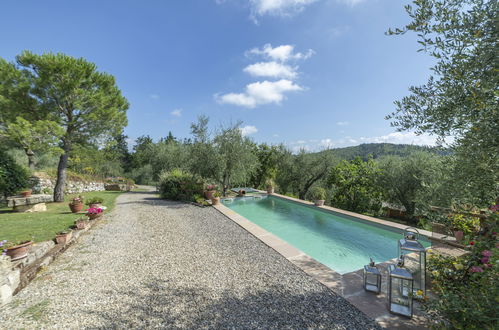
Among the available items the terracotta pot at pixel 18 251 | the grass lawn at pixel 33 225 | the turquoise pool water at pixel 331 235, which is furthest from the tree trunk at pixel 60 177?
the turquoise pool water at pixel 331 235

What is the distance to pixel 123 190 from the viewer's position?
17531 mm

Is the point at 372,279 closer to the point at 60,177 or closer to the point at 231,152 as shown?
the point at 231,152

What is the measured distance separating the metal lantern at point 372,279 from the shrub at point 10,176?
48.2ft

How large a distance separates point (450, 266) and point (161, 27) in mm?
12866

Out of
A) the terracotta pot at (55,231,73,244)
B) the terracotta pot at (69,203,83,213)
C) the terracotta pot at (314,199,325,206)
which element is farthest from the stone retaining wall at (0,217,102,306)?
the terracotta pot at (314,199,325,206)

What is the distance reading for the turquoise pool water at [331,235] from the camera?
5462 millimetres

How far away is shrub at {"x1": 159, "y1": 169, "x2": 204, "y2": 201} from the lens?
11.8 metres

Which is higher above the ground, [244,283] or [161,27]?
[161,27]

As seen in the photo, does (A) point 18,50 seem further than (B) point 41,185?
No

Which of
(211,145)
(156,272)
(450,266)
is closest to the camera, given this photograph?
(450,266)

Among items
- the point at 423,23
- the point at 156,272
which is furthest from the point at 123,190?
the point at 423,23

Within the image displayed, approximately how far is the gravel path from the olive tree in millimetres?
7565

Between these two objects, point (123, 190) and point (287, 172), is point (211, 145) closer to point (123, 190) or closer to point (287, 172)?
point (287, 172)

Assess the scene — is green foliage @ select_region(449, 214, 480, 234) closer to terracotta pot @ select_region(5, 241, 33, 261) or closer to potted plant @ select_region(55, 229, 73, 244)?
terracotta pot @ select_region(5, 241, 33, 261)
